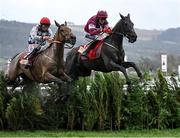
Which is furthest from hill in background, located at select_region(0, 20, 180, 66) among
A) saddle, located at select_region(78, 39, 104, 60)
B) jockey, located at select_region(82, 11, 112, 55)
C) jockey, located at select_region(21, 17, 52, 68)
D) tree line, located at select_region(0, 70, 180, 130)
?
jockey, located at select_region(21, 17, 52, 68)

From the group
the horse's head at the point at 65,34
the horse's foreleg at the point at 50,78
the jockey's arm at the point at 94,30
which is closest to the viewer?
the horse's head at the point at 65,34

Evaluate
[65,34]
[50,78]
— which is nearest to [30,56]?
[50,78]

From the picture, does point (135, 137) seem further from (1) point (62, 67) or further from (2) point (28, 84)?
(2) point (28, 84)

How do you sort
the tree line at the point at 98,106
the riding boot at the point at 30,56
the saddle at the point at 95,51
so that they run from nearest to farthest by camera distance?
the riding boot at the point at 30,56 < the saddle at the point at 95,51 < the tree line at the point at 98,106

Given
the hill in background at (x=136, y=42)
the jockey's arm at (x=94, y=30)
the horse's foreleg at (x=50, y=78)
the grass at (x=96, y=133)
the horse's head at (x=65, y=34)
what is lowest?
the grass at (x=96, y=133)

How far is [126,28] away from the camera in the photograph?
516 inches

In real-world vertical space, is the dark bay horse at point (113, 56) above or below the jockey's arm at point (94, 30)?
below

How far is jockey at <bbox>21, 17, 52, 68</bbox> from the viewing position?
13.2m

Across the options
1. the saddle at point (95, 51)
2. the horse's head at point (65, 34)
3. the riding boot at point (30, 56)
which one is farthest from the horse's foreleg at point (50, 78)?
the saddle at point (95, 51)

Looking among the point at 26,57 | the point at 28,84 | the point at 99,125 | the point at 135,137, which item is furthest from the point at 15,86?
the point at 135,137

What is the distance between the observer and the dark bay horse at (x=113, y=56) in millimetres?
13031

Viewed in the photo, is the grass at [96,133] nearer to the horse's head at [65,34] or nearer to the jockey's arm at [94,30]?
the horse's head at [65,34]

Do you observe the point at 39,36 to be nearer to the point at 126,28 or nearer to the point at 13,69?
the point at 13,69

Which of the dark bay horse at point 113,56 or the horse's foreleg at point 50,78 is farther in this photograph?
the dark bay horse at point 113,56
